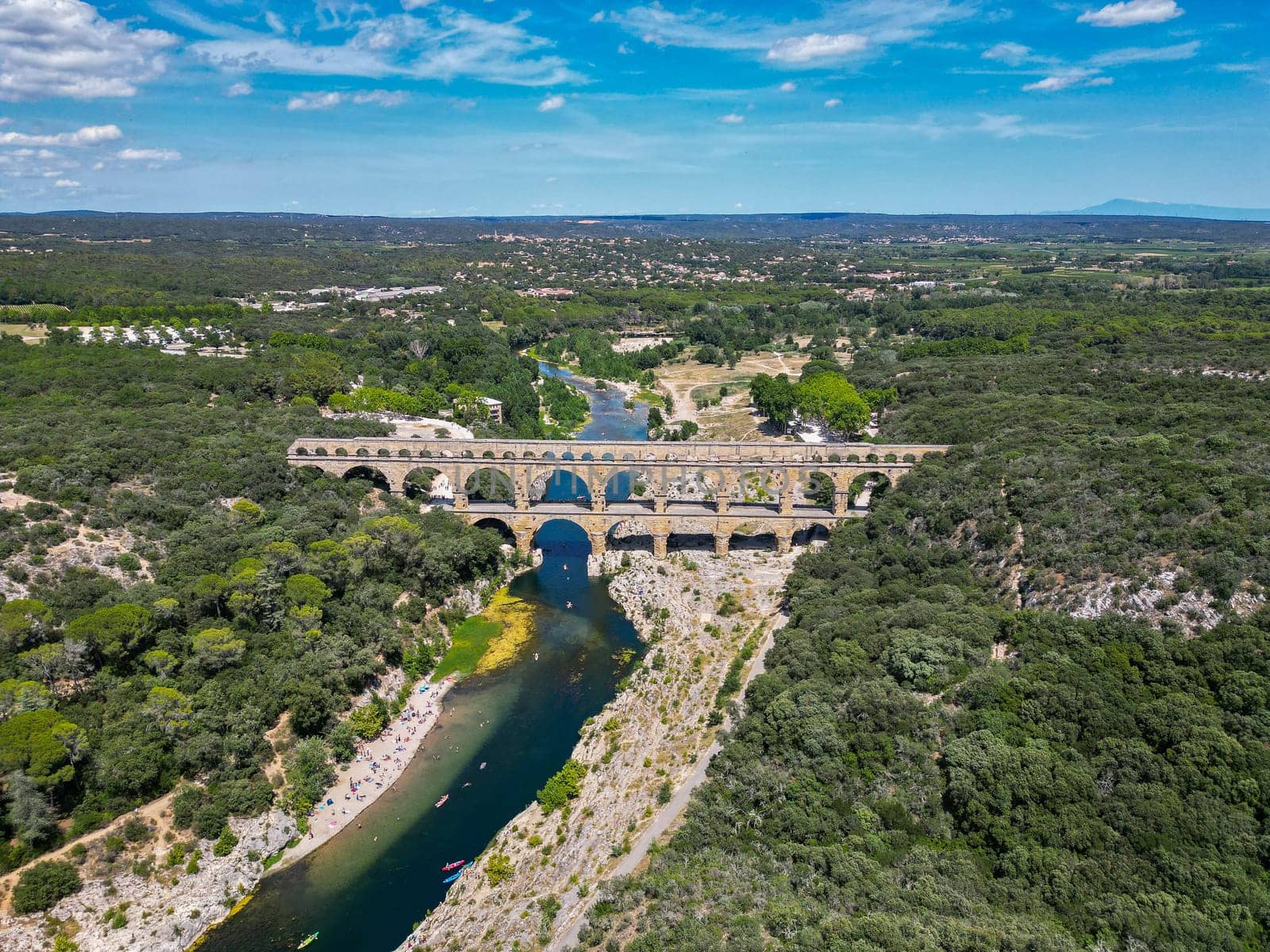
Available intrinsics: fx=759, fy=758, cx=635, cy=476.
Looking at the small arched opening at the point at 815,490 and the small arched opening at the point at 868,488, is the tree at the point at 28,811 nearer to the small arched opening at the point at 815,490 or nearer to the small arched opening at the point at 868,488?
the small arched opening at the point at 815,490

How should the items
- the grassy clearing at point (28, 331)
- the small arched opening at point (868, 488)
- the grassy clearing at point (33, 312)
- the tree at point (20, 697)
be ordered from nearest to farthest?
the tree at point (20, 697), the small arched opening at point (868, 488), the grassy clearing at point (28, 331), the grassy clearing at point (33, 312)

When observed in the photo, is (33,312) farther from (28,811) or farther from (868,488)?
(868,488)

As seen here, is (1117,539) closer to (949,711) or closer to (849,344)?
(949,711)

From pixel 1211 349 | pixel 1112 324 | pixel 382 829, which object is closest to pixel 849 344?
pixel 1112 324

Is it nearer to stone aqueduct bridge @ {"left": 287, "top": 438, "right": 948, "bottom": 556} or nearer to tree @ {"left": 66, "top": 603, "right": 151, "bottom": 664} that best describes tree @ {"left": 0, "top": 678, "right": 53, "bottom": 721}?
tree @ {"left": 66, "top": 603, "right": 151, "bottom": 664}

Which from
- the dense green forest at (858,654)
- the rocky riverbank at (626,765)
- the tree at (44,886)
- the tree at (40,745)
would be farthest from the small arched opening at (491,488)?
the tree at (44,886)

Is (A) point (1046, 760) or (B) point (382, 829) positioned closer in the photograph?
(A) point (1046, 760)

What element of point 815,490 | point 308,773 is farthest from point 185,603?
point 815,490
